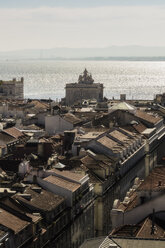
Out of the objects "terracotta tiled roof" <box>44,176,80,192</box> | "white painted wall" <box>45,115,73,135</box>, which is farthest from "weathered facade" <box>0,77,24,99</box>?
"terracotta tiled roof" <box>44,176,80,192</box>

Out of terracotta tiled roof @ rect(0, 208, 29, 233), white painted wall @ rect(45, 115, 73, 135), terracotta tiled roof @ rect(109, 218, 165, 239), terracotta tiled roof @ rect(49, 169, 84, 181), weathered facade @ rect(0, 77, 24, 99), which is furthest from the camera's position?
weathered facade @ rect(0, 77, 24, 99)

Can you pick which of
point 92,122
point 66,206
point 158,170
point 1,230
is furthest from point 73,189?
point 92,122

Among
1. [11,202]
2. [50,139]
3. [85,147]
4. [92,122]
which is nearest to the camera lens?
[11,202]

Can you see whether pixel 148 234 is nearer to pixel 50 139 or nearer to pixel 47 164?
pixel 47 164

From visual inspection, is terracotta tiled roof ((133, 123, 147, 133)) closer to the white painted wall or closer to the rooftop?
the white painted wall

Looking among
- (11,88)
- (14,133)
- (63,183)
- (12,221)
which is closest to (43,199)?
(63,183)

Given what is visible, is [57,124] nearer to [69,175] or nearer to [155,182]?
[69,175]

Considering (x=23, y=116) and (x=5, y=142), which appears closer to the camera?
(x=5, y=142)

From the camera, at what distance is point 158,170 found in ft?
174

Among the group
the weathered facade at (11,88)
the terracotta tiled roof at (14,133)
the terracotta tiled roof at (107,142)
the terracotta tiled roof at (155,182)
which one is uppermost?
the terracotta tiled roof at (155,182)

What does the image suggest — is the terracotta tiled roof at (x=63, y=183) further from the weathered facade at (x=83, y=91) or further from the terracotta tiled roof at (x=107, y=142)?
the weathered facade at (x=83, y=91)

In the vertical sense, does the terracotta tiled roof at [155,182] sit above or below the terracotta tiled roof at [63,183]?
above

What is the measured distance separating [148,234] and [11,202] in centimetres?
1108

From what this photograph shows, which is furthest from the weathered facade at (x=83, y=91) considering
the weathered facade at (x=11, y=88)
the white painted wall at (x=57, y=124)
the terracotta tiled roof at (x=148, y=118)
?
the white painted wall at (x=57, y=124)
